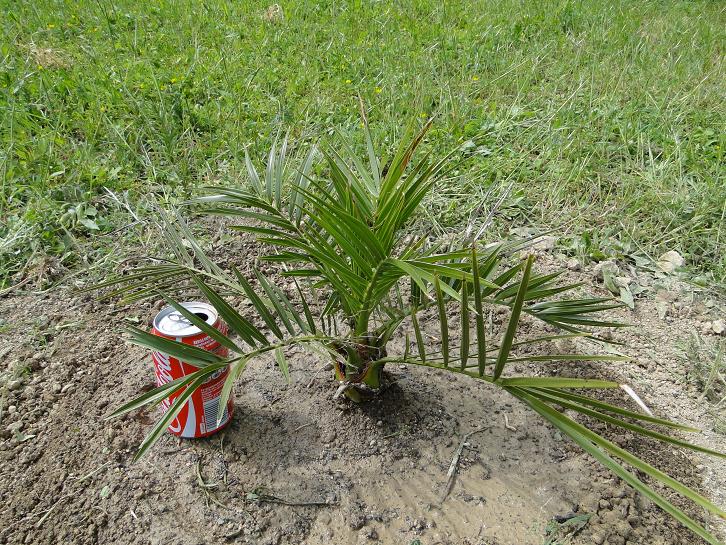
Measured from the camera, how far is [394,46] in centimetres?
405

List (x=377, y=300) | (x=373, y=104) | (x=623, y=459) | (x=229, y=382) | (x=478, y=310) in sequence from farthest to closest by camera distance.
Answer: (x=373, y=104) < (x=377, y=300) < (x=229, y=382) < (x=478, y=310) < (x=623, y=459)

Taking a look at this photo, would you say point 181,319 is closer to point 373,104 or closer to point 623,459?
point 623,459

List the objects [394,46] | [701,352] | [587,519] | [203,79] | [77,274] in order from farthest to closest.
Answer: [394,46], [203,79], [77,274], [701,352], [587,519]

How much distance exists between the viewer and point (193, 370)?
1515mm

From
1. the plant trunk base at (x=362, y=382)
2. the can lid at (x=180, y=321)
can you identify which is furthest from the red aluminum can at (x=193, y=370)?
the plant trunk base at (x=362, y=382)

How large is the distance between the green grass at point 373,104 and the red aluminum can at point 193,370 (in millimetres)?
891

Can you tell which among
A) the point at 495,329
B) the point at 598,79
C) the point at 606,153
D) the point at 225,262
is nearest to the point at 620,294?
the point at 495,329

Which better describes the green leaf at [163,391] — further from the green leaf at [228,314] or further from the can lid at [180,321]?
the can lid at [180,321]

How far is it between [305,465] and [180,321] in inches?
19.6

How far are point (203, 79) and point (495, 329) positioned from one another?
7.41 ft

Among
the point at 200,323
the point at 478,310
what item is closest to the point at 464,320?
the point at 478,310

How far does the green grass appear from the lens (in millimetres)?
2662

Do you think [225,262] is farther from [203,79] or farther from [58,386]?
[203,79]

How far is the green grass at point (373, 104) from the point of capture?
2.66 m
